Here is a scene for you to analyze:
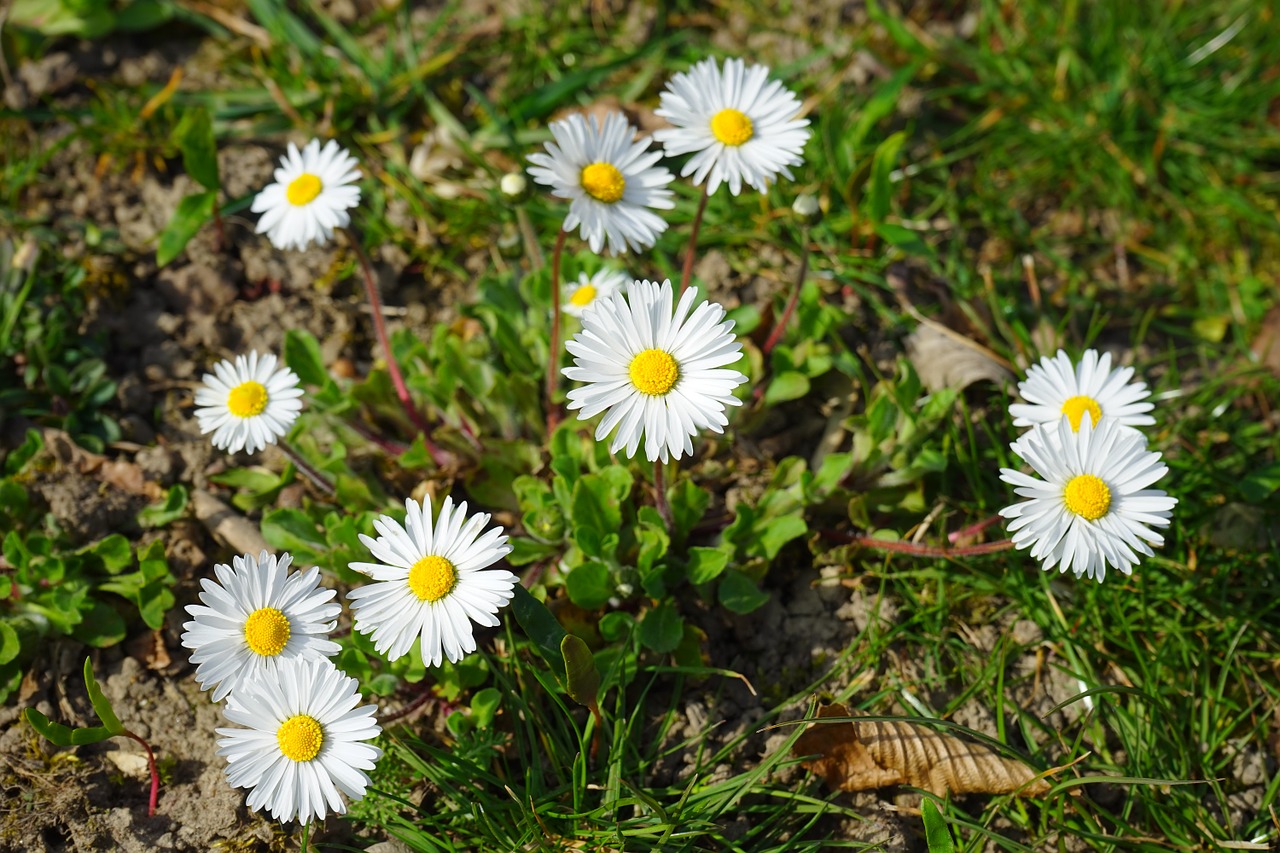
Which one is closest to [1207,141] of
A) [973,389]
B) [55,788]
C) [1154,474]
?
[973,389]

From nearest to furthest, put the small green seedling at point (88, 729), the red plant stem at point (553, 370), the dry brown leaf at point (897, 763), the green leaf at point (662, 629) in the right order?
the small green seedling at point (88, 729), the dry brown leaf at point (897, 763), the green leaf at point (662, 629), the red plant stem at point (553, 370)

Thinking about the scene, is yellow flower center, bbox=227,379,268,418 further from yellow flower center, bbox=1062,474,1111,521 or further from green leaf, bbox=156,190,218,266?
yellow flower center, bbox=1062,474,1111,521

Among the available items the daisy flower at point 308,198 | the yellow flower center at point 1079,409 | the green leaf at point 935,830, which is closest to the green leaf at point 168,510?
the daisy flower at point 308,198

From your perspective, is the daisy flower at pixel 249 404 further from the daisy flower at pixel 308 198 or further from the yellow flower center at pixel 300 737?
the yellow flower center at pixel 300 737

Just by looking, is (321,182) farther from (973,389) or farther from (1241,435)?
(1241,435)

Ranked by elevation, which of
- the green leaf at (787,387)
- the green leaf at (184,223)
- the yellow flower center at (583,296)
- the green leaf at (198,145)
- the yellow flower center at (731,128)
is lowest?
the green leaf at (787,387)

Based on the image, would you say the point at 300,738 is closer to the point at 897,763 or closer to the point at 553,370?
the point at 553,370

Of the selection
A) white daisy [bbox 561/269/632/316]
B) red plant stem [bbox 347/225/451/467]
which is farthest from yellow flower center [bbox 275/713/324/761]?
white daisy [bbox 561/269/632/316]
